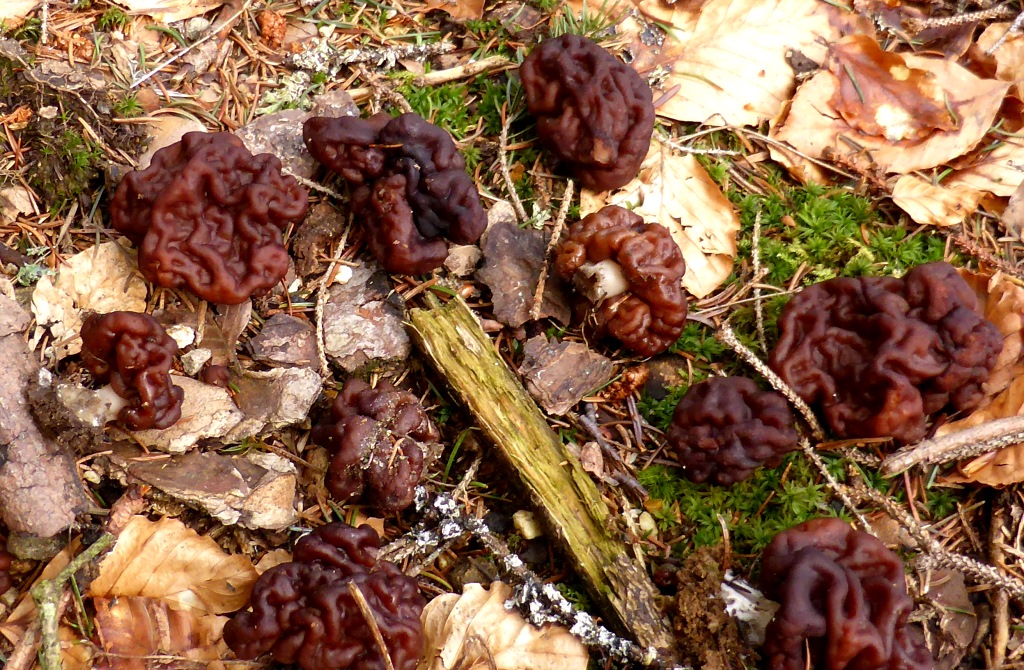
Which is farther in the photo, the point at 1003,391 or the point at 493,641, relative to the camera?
the point at 1003,391

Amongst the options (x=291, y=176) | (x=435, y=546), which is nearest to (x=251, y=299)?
(x=291, y=176)

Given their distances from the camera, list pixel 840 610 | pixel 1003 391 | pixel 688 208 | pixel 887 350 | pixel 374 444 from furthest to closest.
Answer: pixel 688 208 → pixel 1003 391 → pixel 887 350 → pixel 374 444 → pixel 840 610

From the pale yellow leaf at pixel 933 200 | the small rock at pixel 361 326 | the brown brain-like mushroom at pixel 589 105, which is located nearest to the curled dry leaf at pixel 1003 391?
the pale yellow leaf at pixel 933 200

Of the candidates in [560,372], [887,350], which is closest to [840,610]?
[887,350]

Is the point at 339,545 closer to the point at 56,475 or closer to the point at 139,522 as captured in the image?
the point at 139,522

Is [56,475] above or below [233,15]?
below

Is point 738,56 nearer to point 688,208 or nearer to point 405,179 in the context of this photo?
point 688,208
